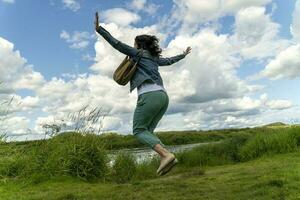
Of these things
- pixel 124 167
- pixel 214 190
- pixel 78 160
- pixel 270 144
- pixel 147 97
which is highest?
pixel 147 97

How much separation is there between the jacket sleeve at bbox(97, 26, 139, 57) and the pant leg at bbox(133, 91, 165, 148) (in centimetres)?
77

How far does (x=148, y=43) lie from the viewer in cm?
775

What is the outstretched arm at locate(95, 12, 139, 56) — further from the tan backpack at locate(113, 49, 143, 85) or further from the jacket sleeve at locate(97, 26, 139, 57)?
the tan backpack at locate(113, 49, 143, 85)

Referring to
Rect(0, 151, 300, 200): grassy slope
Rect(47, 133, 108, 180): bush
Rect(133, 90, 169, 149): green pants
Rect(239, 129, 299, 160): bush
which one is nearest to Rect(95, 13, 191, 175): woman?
Rect(133, 90, 169, 149): green pants

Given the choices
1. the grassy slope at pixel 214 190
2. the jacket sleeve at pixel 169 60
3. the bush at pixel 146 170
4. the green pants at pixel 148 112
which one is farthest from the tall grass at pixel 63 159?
the green pants at pixel 148 112

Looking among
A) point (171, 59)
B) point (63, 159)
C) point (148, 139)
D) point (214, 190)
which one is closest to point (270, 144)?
point (63, 159)

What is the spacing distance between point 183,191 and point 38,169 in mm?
5916

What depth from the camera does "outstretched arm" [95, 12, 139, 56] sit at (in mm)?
7246

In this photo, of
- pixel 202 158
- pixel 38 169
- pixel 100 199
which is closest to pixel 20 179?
pixel 38 169

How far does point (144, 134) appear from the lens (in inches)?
284

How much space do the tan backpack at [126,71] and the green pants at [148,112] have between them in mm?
395

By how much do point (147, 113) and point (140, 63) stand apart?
0.90 meters

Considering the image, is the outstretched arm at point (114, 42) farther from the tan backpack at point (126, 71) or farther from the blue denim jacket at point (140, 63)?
the tan backpack at point (126, 71)

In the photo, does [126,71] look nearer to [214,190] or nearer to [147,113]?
[147,113]
